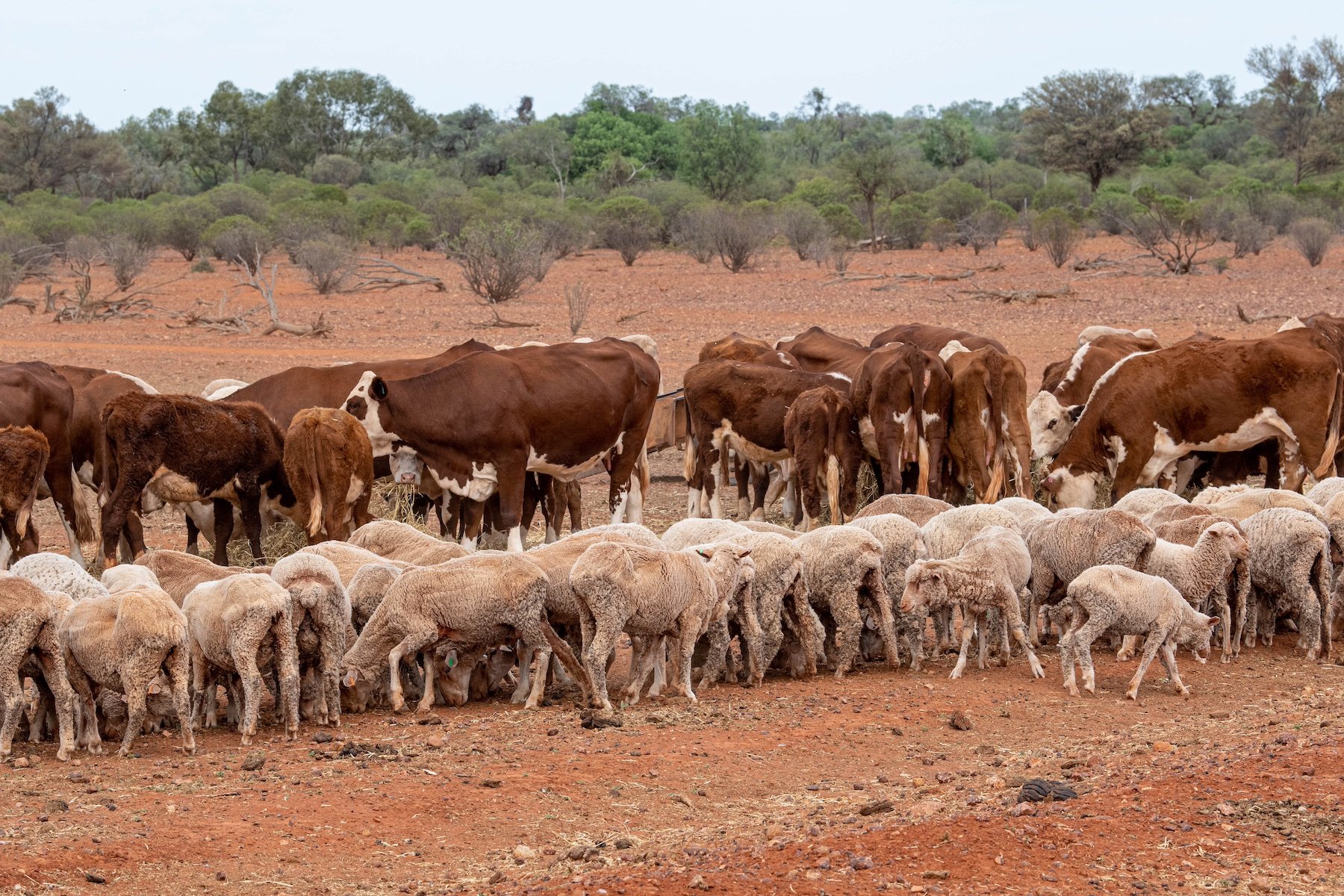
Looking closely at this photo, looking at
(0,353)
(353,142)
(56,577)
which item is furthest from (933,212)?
(56,577)

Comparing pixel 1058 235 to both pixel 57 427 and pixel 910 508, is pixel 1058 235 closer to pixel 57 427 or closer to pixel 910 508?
pixel 910 508

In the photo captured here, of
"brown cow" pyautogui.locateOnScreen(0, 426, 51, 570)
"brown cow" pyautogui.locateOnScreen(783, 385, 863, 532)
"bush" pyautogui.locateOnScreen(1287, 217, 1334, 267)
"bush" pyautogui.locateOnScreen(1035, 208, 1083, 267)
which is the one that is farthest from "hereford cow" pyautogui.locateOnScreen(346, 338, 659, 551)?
"bush" pyautogui.locateOnScreen(1287, 217, 1334, 267)

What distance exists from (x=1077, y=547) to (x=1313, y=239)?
31865 millimetres

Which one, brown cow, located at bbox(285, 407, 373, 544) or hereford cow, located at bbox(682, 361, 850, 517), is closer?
brown cow, located at bbox(285, 407, 373, 544)

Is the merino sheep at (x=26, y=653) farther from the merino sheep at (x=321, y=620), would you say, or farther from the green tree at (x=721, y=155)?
the green tree at (x=721, y=155)

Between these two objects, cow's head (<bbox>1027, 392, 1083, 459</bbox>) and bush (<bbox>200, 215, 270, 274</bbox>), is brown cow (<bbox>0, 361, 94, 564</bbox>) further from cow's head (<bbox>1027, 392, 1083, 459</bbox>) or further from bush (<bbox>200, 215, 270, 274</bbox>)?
bush (<bbox>200, 215, 270, 274</bbox>)

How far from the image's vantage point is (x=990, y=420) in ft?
50.3

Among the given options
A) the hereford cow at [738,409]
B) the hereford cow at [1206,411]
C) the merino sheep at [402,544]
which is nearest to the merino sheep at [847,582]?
the merino sheep at [402,544]

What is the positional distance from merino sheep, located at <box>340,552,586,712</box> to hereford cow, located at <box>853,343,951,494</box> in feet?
20.4

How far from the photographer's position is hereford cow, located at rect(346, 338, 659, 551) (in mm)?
13969

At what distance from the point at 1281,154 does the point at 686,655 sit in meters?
67.7

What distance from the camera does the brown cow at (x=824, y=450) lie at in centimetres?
1506

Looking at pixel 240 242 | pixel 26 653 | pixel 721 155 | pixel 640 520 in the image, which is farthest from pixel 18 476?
pixel 721 155

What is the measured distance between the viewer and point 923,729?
362 inches
